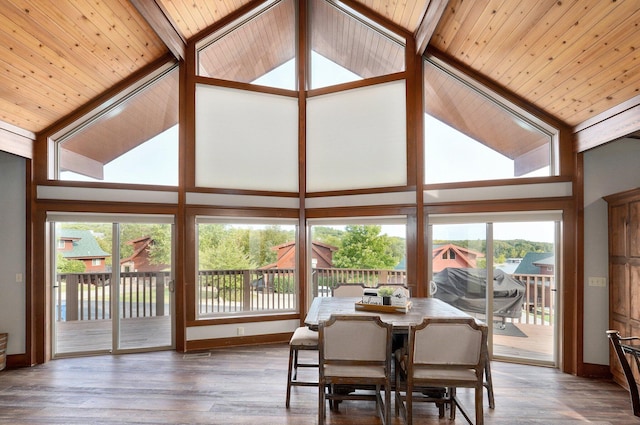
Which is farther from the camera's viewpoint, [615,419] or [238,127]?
[238,127]

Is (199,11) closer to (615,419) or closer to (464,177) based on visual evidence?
(464,177)

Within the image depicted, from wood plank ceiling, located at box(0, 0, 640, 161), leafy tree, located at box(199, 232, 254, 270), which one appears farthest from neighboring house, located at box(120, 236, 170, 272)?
wood plank ceiling, located at box(0, 0, 640, 161)

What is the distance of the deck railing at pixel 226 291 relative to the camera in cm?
421

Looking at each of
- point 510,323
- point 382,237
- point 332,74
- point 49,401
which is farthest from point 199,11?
point 510,323

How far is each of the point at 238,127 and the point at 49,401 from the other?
3774mm

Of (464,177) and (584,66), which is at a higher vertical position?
(584,66)

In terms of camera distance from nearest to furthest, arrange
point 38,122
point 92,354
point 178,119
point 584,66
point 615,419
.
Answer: point 615,419
point 584,66
point 38,122
point 92,354
point 178,119

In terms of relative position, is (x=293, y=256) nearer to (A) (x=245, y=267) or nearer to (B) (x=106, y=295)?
(A) (x=245, y=267)

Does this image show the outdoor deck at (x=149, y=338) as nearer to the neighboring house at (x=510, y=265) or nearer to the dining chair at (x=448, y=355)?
the neighboring house at (x=510, y=265)

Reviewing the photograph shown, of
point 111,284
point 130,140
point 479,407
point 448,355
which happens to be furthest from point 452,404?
point 130,140

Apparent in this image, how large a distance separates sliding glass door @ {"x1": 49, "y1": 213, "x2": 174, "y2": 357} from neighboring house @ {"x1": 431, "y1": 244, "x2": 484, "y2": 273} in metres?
3.68

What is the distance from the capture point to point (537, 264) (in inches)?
164

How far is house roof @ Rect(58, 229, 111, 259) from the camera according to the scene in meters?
4.46

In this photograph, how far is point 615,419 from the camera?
9.41ft
